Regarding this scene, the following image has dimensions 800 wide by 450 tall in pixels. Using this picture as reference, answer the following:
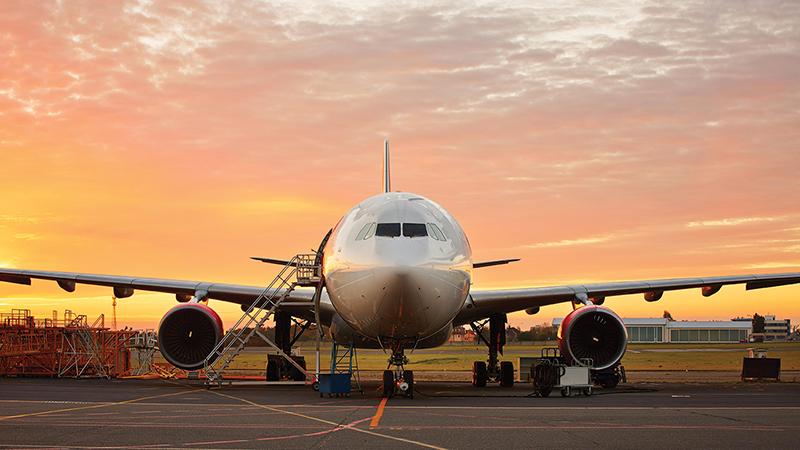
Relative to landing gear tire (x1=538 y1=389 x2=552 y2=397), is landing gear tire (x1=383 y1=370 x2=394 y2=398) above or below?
above

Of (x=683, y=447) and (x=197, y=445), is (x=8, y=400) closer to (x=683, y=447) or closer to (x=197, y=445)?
(x=197, y=445)

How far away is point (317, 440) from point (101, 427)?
359cm

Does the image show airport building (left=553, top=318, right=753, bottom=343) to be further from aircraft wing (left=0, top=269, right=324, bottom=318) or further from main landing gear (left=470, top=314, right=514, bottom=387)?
aircraft wing (left=0, top=269, right=324, bottom=318)

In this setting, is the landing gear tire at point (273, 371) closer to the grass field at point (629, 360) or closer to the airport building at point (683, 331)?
the grass field at point (629, 360)

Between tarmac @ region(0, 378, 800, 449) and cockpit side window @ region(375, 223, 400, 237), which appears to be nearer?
tarmac @ region(0, 378, 800, 449)

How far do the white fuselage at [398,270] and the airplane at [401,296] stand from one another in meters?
0.03

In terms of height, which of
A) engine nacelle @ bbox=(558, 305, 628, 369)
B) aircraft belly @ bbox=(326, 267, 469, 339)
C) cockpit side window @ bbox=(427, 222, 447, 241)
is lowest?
engine nacelle @ bbox=(558, 305, 628, 369)

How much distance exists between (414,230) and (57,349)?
1981 cm

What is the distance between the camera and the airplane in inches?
773

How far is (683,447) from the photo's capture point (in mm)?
11633

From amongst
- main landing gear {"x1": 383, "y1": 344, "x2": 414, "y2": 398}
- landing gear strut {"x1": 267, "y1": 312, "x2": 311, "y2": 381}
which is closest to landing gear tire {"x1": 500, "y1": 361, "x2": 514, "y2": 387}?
landing gear strut {"x1": 267, "y1": 312, "x2": 311, "y2": 381}

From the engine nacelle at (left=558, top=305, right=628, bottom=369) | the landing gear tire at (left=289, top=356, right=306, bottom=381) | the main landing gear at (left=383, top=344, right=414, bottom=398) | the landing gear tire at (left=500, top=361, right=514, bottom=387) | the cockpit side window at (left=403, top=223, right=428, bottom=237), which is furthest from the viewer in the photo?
the landing gear tire at (left=289, top=356, right=306, bottom=381)

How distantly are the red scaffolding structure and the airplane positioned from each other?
20.6 feet

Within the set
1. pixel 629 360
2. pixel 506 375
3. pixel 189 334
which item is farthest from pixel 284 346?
pixel 629 360
